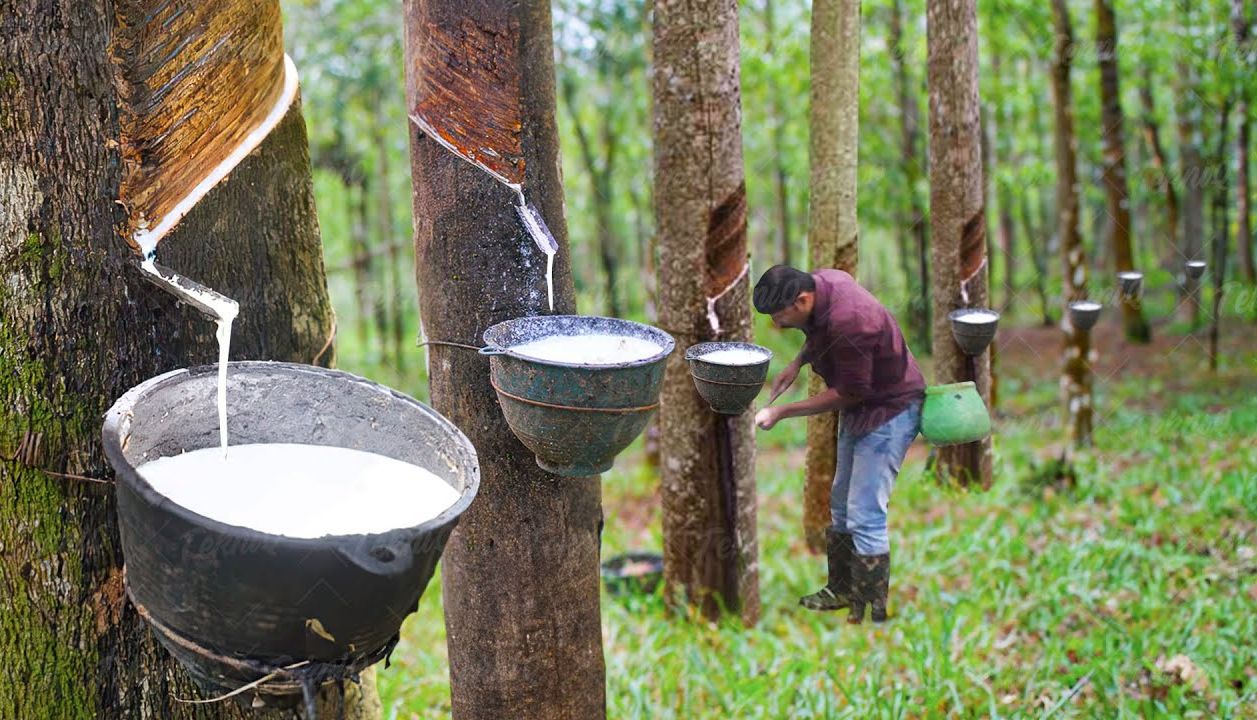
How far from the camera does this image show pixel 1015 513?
4926 millimetres

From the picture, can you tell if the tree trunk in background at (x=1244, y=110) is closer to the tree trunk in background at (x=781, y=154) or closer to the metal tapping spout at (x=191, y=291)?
the tree trunk in background at (x=781, y=154)

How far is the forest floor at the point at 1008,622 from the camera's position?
368 cm

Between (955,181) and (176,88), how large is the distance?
188 centimetres

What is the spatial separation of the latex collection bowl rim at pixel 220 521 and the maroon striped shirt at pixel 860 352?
2.23ft

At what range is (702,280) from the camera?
11.9 ft

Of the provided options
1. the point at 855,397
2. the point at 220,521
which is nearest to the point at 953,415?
the point at 855,397

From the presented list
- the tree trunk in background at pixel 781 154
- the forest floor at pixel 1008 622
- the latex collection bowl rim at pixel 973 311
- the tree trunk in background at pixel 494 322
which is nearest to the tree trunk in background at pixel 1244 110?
the forest floor at pixel 1008 622

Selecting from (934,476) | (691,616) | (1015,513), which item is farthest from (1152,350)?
(934,476)

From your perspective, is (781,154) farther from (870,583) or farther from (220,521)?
(220,521)

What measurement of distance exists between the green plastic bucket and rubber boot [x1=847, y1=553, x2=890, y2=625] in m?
0.30

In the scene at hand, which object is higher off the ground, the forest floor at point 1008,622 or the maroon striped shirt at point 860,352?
the maroon striped shirt at point 860,352

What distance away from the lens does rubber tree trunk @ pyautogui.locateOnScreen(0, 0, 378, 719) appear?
7.24 feet

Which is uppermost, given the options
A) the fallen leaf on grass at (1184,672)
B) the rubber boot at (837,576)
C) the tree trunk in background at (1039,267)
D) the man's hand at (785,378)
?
the man's hand at (785,378)

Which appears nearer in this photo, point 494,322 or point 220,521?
point 220,521
